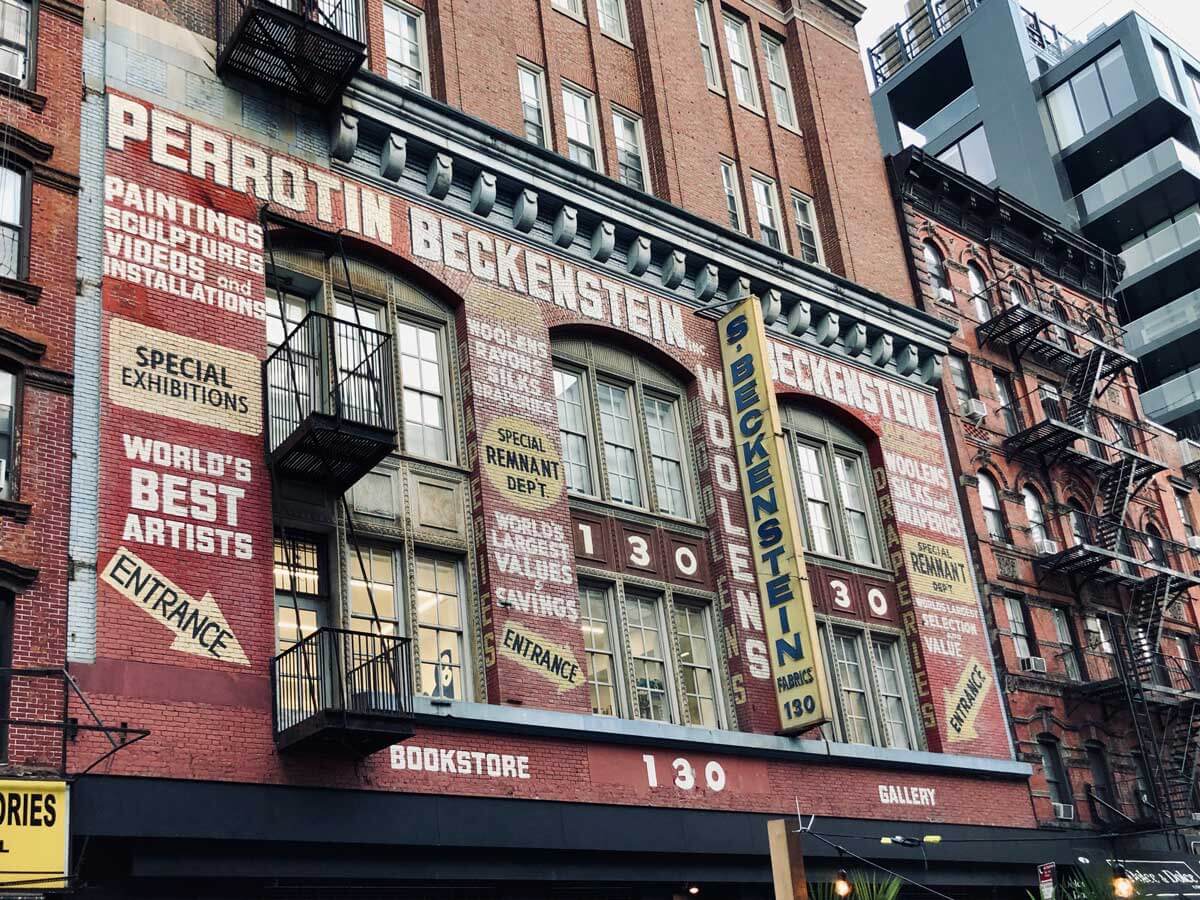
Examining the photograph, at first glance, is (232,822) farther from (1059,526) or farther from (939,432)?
(1059,526)

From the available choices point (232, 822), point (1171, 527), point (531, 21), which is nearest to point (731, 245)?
point (531, 21)

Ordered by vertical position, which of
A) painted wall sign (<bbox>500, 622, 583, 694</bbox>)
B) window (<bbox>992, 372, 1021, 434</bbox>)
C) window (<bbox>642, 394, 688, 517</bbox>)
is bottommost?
painted wall sign (<bbox>500, 622, 583, 694</bbox>)

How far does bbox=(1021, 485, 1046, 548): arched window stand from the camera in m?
33.9

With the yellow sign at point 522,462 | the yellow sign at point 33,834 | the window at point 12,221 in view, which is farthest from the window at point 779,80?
the yellow sign at point 33,834

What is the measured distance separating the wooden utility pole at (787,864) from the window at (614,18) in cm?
1963

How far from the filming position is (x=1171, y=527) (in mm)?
39688

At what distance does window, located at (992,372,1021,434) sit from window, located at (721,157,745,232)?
29.1ft

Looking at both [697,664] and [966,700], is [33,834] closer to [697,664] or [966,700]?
[697,664]

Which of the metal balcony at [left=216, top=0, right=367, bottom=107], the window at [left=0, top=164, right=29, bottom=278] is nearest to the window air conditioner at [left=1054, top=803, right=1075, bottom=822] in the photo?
the metal balcony at [left=216, top=0, right=367, bottom=107]

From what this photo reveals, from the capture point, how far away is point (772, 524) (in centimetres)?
2548

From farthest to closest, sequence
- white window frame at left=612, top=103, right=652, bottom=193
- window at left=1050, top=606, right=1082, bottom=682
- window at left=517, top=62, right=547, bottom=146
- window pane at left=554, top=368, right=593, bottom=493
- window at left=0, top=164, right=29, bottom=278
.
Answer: window at left=1050, top=606, right=1082, bottom=682, white window frame at left=612, top=103, right=652, bottom=193, window at left=517, top=62, right=547, bottom=146, window pane at left=554, top=368, right=593, bottom=493, window at left=0, top=164, right=29, bottom=278

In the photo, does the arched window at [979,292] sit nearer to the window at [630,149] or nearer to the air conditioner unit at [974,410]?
the air conditioner unit at [974,410]

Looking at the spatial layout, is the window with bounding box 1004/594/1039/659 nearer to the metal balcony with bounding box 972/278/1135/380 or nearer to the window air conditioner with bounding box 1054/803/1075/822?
the window air conditioner with bounding box 1054/803/1075/822

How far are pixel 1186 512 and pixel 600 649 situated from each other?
999 inches
